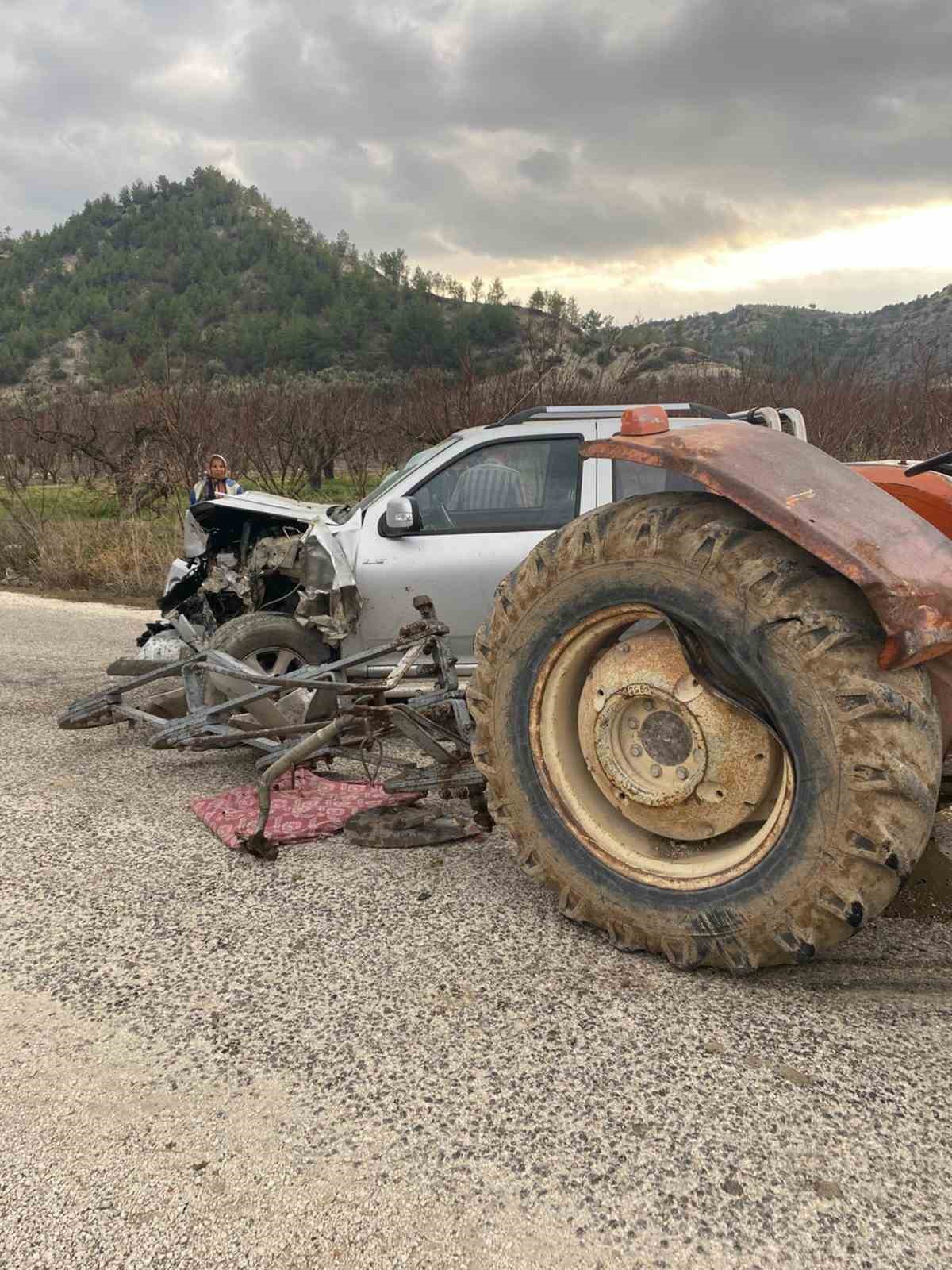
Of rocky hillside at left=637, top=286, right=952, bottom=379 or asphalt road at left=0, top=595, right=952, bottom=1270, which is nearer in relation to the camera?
asphalt road at left=0, top=595, right=952, bottom=1270

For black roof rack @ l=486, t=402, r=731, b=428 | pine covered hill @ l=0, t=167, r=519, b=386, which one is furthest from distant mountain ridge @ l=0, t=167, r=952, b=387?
black roof rack @ l=486, t=402, r=731, b=428

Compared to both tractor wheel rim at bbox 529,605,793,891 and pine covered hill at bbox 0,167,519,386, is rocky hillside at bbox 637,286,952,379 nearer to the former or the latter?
tractor wheel rim at bbox 529,605,793,891

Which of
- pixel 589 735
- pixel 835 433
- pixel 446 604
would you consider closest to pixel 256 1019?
pixel 589 735

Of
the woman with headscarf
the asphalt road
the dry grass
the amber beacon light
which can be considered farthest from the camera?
the dry grass

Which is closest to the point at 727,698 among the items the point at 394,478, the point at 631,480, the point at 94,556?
the point at 631,480

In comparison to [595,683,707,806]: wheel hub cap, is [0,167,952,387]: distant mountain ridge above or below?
above

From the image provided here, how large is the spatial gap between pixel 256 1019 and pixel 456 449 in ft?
12.1

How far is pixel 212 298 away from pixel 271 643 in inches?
4290

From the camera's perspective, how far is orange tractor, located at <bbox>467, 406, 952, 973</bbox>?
2.13m

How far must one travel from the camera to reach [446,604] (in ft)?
16.9

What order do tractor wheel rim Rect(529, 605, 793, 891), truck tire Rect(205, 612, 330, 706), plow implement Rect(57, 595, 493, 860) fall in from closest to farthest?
tractor wheel rim Rect(529, 605, 793, 891) < plow implement Rect(57, 595, 493, 860) < truck tire Rect(205, 612, 330, 706)

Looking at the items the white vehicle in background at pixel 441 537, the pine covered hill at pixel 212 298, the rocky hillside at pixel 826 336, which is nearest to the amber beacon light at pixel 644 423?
the white vehicle in background at pixel 441 537

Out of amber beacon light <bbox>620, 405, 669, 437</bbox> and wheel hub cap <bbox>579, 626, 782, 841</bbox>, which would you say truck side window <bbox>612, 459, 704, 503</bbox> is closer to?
amber beacon light <bbox>620, 405, 669, 437</bbox>

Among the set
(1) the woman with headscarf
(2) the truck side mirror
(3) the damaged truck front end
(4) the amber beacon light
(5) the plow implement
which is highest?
(1) the woman with headscarf
